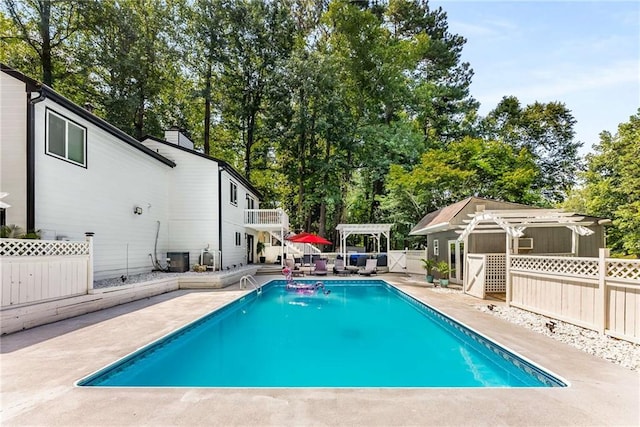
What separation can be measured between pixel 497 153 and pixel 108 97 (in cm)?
2302

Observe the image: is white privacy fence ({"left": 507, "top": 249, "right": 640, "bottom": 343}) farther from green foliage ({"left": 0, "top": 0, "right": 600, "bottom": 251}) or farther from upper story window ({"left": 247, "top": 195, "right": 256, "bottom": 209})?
upper story window ({"left": 247, "top": 195, "right": 256, "bottom": 209})

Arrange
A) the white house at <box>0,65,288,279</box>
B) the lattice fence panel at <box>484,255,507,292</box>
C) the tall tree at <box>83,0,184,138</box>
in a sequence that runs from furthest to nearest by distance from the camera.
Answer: the tall tree at <box>83,0,184,138</box> → the lattice fence panel at <box>484,255,507,292</box> → the white house at <box>0,65,288,279</box>

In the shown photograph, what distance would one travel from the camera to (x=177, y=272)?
13.7 metres

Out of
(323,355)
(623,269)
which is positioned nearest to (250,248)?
(323,355)

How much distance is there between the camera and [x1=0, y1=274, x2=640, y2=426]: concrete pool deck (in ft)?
10.2

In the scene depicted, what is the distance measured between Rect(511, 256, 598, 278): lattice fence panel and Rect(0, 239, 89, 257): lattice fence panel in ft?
34.5

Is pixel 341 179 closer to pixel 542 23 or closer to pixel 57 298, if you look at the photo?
pixel 542 23

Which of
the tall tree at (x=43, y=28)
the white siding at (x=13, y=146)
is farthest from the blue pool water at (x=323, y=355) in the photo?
the tall tree at (x=43, y=28)

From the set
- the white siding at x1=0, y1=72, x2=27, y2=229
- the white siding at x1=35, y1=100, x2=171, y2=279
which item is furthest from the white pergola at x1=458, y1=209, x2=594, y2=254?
the white siding at x1=0, y1=72, x2=27, y2=229

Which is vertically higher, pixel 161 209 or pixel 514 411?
pixel 161 209

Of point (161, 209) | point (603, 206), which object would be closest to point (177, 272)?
point (161, 209)

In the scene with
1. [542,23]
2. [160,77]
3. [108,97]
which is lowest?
[542,23]

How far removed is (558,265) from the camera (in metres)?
7.12

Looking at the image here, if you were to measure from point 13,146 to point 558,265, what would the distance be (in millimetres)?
12731
